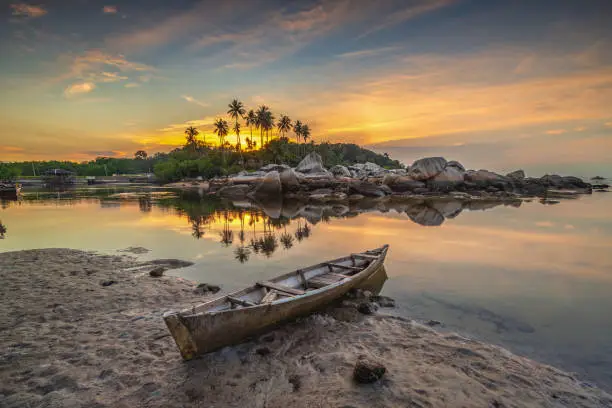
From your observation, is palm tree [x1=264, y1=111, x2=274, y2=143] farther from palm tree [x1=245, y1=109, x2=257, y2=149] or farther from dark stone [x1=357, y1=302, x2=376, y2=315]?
dark stone [x1=357, y1=302, x2=376, y2=315]

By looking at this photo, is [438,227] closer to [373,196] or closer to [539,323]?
[539,323]

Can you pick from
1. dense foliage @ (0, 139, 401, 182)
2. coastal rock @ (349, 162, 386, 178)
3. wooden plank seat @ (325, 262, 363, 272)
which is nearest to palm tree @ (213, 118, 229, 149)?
dense foliage @ (0, 139, 401, 182)

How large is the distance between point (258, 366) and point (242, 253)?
330 inches

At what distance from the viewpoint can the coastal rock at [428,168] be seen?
4531 centimetres

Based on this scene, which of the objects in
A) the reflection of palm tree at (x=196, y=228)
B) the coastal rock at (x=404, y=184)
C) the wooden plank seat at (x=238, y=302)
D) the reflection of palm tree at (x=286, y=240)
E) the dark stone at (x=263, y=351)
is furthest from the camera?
the coastal rock at (x=404, y=184)

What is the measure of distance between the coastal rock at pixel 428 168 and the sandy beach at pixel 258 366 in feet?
134

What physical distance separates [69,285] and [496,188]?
50862 millimetres

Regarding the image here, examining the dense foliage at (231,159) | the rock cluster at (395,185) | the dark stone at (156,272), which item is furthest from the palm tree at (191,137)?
the dark stone at (156,272)

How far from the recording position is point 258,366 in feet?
17.9

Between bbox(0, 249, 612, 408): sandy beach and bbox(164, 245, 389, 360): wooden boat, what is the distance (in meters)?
0.30

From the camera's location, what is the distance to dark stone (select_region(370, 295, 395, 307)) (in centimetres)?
837

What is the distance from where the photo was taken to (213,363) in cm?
546

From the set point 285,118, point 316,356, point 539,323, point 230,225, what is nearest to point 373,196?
point 230,225

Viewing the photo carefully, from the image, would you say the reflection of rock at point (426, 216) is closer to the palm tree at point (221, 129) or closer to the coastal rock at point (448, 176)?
the coastal rock at point (448, 176)
